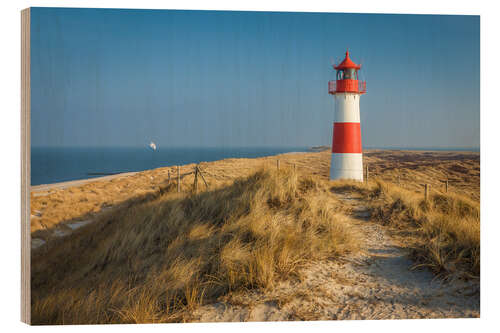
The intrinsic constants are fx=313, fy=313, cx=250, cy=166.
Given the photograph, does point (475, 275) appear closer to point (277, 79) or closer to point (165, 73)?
point (277, 79)

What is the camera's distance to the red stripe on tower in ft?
21.4

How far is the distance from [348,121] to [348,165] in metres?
0.92

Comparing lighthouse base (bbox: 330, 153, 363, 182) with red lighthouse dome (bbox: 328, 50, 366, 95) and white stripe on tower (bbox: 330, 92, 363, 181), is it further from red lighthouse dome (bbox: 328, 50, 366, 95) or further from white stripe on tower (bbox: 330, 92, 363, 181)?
red lighthouse dome (bbox: 328, 50, 366, 95)

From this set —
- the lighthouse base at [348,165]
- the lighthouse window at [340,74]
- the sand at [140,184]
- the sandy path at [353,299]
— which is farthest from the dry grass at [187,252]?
the lighthouse window at [340,74]

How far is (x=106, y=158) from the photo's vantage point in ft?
13.4

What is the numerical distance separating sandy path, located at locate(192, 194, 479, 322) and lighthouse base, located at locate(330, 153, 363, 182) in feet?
13.0

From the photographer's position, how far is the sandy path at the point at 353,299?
2.48m

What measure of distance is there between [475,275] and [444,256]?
298 millimetres

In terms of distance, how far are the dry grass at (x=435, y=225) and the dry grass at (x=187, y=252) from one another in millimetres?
679

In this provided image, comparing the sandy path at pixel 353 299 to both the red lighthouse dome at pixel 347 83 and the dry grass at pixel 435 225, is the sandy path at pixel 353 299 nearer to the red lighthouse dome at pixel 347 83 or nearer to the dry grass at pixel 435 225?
the dry grass at pixel 435 225

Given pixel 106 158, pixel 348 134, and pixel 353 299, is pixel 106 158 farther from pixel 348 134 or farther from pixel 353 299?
pixel 348 134

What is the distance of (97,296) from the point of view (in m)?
2.83

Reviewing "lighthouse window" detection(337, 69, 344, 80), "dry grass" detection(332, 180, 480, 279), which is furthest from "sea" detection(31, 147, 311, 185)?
"lighthouse window" detection(337, 69, 344, 80)
